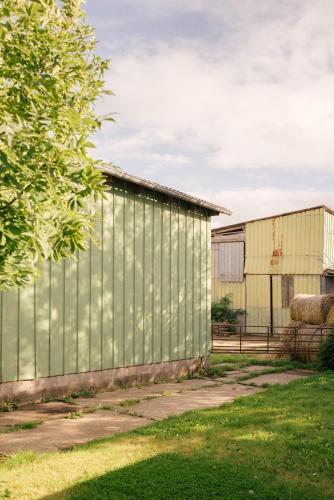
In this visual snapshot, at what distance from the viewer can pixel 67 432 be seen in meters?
7.53

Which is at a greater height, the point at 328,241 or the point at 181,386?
the point at 328,241

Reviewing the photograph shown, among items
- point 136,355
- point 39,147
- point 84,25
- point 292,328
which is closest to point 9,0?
point 84,25

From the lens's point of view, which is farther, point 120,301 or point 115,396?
point 120,301

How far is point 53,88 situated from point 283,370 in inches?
444

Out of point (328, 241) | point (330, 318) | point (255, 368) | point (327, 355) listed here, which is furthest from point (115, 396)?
point (328, 241)

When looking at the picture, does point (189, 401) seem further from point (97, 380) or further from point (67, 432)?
point (67, 432)

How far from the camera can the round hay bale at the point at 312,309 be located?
16281 mm

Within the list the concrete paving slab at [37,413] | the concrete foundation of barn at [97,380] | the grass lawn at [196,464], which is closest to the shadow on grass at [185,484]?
the grass lawn at [196,464]

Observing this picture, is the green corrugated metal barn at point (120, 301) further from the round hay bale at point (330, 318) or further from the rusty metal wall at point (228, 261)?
the rusty metal wall at point (228, 261)

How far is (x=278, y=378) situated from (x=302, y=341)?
109 inches

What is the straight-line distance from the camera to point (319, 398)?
31.7 ft

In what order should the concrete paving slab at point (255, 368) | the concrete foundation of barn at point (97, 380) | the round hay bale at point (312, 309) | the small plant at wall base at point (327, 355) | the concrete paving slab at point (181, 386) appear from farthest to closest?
the round hay bale at point (312, 309) → the concrete paving slab at point (255, 368) → the small plant at wall base at point (327, 355) → the concrete paving slab at point (181, 386) → the concrete foundation of barn at point (97, 380)

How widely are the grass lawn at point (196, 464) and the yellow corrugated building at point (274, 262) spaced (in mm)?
17284

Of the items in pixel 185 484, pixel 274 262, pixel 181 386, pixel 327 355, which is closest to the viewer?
pixel 185 484
